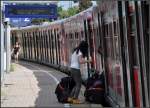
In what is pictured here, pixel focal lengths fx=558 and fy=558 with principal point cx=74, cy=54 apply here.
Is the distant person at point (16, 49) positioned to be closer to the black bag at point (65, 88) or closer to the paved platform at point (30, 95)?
the paved platform at point (30, 95)

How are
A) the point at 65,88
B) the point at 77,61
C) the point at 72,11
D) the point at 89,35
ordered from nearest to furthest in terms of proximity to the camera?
1. the point at 77,61
2. the point at 65,88
3. the point at 89,35
4. the point at 72,11

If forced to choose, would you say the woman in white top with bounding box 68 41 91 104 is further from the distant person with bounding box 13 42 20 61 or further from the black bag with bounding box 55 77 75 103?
the distant person with bounding box 13 42 20 61

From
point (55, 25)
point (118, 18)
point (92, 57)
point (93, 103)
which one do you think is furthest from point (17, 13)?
point (118, 18)

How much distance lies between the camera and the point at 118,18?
977 cm

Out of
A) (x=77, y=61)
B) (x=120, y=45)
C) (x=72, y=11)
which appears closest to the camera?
(x=120, y=45)

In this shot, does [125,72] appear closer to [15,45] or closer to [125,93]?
[125,93]

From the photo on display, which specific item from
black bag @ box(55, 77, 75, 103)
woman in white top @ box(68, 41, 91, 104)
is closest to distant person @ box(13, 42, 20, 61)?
black bag @ box(55, 77, 75, 103)

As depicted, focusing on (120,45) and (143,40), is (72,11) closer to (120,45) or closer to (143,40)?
(120,45)

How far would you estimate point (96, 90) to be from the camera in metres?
13.7

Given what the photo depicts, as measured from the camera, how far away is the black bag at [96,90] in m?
13.7

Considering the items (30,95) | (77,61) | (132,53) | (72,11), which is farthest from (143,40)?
(72,11)

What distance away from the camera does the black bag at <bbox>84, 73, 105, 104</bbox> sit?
540 inches

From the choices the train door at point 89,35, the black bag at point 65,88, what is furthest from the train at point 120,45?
the black bag at point 65,88

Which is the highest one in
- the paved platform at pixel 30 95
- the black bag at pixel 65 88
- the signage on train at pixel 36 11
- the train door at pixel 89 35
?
the signage on train at pixel 36 11
